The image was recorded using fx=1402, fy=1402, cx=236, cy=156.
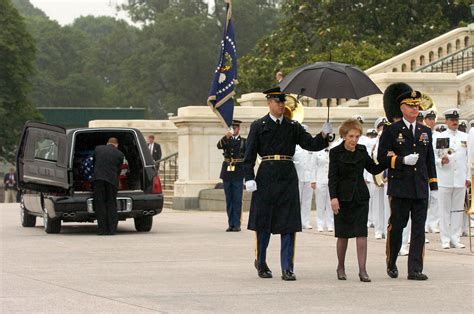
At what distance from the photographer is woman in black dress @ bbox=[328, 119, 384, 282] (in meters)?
14.0

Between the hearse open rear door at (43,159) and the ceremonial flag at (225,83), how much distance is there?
16.5 feet

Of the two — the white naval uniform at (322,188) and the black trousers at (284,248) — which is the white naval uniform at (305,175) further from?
the black trousers at (284,248)

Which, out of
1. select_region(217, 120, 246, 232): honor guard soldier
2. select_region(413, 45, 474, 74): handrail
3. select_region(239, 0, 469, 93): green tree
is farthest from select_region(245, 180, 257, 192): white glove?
select_region(239, 0, 469, 93): green tree

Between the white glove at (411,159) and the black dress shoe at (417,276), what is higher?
the white glove at (411,159)

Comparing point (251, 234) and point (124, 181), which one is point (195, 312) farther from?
point (124, 181)

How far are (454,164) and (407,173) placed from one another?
4.52m

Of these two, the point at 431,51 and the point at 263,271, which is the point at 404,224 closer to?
the point at 263,271

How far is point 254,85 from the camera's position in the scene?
1838 inches

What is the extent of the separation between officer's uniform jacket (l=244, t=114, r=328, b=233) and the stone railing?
24019 mm

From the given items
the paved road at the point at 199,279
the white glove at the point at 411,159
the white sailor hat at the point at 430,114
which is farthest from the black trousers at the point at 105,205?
the white glove at the point at 411,159

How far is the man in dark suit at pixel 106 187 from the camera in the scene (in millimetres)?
21172

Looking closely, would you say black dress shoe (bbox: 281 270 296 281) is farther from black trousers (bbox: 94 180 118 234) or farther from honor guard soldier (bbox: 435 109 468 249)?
black trousers (bbox: 94 180 118 234)

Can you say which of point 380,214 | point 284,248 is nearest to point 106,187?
point 380,214

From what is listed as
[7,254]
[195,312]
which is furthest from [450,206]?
[195,312]
